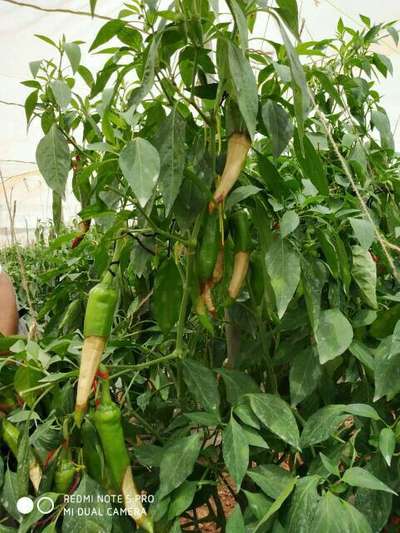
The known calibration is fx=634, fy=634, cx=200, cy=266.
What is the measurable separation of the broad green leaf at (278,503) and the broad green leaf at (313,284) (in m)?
0.18

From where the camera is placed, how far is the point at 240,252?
76 centimetres

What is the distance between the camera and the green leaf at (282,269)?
2.35 feet

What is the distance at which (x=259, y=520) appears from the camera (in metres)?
0.71

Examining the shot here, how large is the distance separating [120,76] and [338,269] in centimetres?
35

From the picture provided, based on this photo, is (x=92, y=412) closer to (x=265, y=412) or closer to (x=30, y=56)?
(x=265, y=412)

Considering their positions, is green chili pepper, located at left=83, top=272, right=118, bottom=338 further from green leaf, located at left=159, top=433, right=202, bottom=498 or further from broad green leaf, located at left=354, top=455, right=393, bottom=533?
broad green leaf, located at left=354, top=455, right=393, bottom=533

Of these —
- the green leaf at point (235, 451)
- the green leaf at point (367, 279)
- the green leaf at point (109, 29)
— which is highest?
the green leaf at point (109, 29)

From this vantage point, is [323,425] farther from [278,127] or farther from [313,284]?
[278,127]

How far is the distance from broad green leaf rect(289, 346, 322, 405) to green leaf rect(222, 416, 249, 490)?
13 cm

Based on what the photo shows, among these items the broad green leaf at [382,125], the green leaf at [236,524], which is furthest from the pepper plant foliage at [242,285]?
the broad green leaf at [382,125]

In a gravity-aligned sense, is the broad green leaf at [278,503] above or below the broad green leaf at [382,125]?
below

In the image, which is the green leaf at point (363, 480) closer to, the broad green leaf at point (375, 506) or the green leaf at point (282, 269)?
the broad green leaf at point (375, 506)

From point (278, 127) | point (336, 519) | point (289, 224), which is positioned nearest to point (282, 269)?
point (289, 224)

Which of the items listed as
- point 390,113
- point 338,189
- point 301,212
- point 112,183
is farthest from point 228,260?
point 390,113
